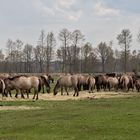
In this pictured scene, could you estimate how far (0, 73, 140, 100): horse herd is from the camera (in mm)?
40531

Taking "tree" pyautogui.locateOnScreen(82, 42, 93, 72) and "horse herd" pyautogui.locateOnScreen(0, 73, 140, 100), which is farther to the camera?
"tree" pyautogui.locateOnScreen(82, 42, 93, 72)

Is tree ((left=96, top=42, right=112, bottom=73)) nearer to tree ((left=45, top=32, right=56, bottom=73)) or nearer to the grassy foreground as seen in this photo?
tree ((left=45, top=32, right=56, bottom=73))

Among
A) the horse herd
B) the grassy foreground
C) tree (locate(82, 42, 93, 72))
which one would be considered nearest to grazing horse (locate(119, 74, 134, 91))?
the horse herd

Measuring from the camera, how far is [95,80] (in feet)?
188

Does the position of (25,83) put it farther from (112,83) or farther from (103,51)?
(103,51)

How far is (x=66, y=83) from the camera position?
46.5 metres

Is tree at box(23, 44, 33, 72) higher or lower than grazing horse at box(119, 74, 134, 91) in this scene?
higher

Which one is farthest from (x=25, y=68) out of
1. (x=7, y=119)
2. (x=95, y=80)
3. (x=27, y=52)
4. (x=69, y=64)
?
(x=7, y=119)

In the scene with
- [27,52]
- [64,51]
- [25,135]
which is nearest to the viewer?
[25,135]

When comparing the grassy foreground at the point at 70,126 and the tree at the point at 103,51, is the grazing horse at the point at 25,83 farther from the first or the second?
the tree at the point at 103,51

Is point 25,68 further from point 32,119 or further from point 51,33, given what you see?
point 32,119

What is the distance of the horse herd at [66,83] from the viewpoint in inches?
1596

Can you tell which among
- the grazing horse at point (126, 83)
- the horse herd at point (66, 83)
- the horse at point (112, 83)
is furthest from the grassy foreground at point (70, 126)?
the horse at point (112, 83)

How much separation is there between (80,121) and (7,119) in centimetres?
397
